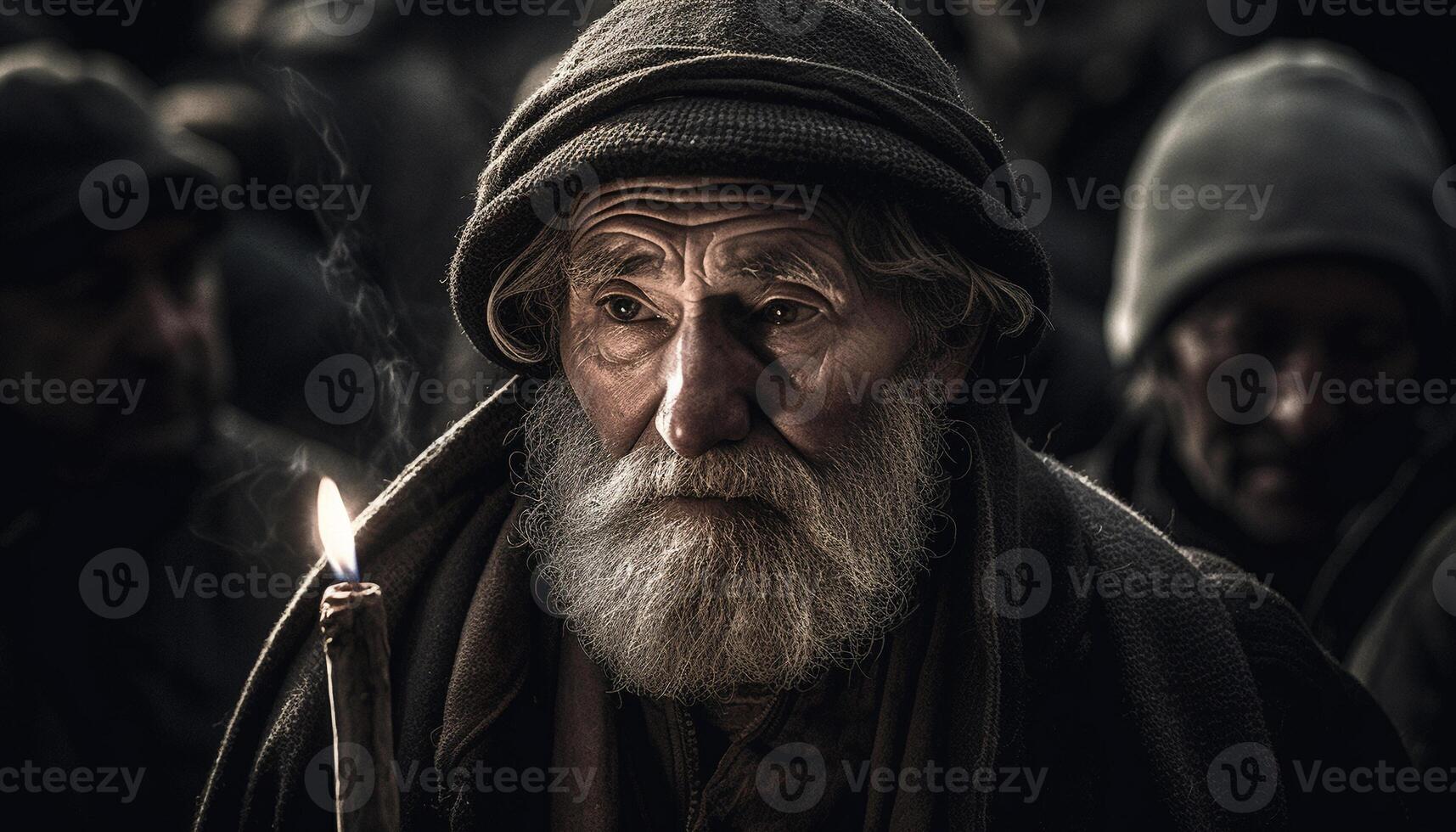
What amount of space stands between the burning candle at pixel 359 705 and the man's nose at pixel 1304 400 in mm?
4350

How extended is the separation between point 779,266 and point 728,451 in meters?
0.39

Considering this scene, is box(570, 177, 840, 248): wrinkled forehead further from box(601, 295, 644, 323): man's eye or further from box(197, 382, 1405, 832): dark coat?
box(197, 382, 1405, 832): dark coat

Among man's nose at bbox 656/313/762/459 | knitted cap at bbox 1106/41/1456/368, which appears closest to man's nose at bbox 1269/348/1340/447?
knitted cap at bbox 1106/41/1456/368

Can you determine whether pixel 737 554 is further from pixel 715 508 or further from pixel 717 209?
pixel 717 209

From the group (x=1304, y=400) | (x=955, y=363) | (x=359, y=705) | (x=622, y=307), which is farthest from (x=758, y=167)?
(x=1304, y=400)

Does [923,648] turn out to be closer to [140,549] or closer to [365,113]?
[140,549]

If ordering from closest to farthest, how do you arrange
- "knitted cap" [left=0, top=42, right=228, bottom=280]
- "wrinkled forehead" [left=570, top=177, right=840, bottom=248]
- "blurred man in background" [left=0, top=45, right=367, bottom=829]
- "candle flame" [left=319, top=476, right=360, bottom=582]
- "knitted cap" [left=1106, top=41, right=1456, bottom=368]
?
1. "candle flame" [left=319, top=476, right=360, bottom=582]
2. "wrinkled forehead" [left=570, top=177, right=840, bottom=248]
3. "blurred man in background" [left=0, top=45, right=367, bottom=829]
4. "knitted cap" [left=0, top=42, right=228, bottom=280]
5. "knitted cap" [left=1106, top=41, right=1456, bottom=368]

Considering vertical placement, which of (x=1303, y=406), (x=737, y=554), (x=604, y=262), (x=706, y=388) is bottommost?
(x=1303, y=406)

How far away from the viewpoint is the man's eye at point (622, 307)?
2875 mm

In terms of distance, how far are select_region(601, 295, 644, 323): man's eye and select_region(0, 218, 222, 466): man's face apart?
8.09 feet

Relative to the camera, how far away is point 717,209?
2732 mm

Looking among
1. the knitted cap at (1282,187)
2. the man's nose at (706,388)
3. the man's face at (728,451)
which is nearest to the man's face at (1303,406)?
the knitted cap at (1282,187)

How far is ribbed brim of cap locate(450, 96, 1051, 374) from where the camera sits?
2.57m

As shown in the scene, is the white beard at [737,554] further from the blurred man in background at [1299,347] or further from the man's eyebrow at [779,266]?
the blurred man in background at [1299,347]
